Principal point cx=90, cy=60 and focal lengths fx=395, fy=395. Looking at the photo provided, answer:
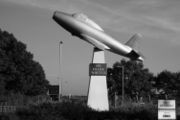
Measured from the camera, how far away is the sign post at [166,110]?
1845 cm

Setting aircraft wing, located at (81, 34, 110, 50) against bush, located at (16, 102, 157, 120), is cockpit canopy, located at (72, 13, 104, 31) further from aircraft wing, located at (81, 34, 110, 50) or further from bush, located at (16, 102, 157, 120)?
bush, located at (16, 102, 157, 120)

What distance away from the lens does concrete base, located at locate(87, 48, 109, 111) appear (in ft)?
95.8

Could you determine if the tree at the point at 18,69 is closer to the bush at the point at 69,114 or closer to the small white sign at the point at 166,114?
the bush at the point at 69,114

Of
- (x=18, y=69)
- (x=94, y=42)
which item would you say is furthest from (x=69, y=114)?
(x=18, y=69)

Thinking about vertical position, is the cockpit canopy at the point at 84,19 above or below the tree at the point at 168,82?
above

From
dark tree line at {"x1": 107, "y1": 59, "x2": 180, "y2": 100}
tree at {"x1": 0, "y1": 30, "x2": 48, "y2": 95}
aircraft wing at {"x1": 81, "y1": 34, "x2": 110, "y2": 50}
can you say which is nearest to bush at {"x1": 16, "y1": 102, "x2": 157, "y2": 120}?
aircraft wing at {"x1": 81, "y1": 34, "x2": 110, "y2": 50}

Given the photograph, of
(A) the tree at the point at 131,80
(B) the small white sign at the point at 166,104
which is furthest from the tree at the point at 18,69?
(B) the small white sign at the point at 166,104

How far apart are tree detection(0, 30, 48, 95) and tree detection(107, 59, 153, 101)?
721 inches

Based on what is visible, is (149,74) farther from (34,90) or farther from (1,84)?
(1,84)

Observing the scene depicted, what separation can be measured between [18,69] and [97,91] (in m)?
33.1

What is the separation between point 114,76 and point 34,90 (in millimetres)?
22096

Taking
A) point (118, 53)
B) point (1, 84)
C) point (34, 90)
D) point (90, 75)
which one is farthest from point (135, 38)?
point (34, 90)

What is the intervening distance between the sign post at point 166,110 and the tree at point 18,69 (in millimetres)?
39283

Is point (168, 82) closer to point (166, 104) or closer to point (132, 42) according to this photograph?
point (132, 42)
